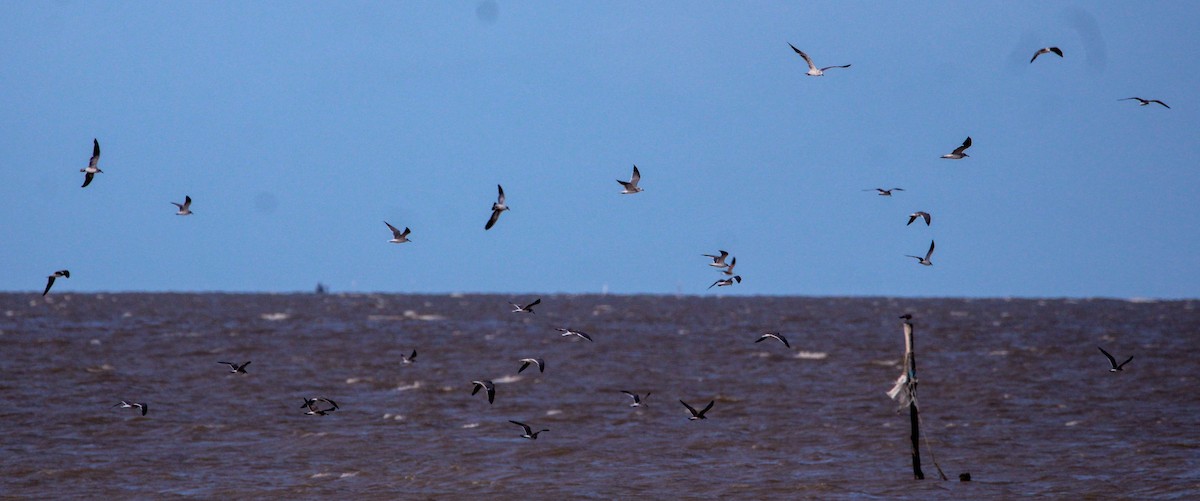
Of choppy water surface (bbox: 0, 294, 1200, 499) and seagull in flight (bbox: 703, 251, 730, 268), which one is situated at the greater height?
seagull in flight (bbox: 703, 251, 730, 268)

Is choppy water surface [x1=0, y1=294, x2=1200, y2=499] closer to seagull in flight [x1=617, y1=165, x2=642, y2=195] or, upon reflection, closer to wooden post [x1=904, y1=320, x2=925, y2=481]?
wooden post [x1=904, y1=320, x2=925, y2=481]

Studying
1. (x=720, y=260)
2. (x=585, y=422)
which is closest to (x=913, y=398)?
(x=720, y=260)

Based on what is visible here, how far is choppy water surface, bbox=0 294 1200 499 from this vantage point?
27.1 meters

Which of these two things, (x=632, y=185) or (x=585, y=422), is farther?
(x=585, y=422)

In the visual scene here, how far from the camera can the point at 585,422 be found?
1471 inches

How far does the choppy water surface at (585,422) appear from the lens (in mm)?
27094

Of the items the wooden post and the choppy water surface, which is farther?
the choppy water surface

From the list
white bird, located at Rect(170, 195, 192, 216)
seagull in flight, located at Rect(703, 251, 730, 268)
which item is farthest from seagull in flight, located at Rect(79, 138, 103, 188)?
seagull in flight, located at Rect(703, 251, 730, 268)

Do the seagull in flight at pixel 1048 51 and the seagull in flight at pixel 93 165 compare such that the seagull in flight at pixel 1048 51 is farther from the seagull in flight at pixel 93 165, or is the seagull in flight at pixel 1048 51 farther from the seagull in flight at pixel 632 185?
the seagull in flight at pixel 93 165

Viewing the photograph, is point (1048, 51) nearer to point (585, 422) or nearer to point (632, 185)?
point (632, 185)

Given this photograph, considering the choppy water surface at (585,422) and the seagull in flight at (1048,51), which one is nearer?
the seagull in flight at (1048,51)

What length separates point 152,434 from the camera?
111 ft

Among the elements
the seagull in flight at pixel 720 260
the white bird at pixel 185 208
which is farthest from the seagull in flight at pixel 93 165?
the seagull in flight at pixel 720 260

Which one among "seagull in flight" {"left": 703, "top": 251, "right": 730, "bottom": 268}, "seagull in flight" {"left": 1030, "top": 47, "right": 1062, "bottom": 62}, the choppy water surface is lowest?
the choppy water surface
